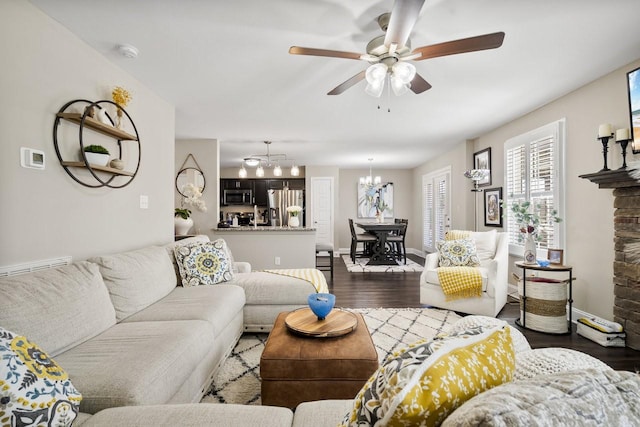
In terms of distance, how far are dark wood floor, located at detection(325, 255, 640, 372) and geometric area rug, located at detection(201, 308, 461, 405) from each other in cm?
37

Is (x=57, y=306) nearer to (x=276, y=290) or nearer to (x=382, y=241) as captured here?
(x=276, y=290)

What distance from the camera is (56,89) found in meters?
2.06

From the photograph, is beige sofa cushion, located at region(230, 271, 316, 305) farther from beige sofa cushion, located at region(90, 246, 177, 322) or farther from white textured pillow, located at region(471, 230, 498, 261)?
white textured pillow, located at region(471, 230, 498, 261)

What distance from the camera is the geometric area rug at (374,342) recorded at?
193cm

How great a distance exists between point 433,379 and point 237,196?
26.5ft

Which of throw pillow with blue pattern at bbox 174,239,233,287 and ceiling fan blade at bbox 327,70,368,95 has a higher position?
ceiling fan blade at bbox 327,70,368,95

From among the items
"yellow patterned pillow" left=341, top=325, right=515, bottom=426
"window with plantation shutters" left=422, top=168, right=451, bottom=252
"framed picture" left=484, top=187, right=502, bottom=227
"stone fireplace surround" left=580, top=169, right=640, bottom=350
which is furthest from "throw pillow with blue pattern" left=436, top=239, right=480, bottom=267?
"yellow patterned pillow" left=341, top=325, right=515, bottom=426

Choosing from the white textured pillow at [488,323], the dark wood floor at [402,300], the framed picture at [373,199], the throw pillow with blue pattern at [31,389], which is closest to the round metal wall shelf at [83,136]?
the throw pillow with blue pattern at [31,389]

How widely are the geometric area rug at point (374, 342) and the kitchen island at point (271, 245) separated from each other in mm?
1655

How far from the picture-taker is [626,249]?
2.56 metres

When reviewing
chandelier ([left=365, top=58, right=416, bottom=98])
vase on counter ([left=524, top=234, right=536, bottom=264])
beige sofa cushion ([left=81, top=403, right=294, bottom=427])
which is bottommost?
beige sofa cushion ([left=81, top=403, right=294, bottom=427])

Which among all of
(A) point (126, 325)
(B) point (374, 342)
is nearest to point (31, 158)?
(A) point (126, 325)

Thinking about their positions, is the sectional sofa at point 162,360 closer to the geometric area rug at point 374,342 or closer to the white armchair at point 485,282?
the geometric area rug at point 374,342

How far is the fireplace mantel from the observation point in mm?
2420
